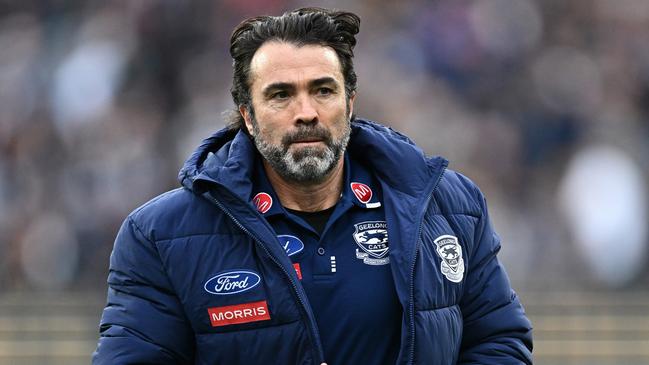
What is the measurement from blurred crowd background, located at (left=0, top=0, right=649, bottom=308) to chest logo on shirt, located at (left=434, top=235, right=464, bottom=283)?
274 inches


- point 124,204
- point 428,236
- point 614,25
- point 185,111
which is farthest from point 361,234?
point 614,25

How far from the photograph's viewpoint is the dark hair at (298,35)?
468cm

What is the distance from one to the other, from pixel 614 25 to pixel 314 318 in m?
10.4

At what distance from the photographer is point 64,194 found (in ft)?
40.6

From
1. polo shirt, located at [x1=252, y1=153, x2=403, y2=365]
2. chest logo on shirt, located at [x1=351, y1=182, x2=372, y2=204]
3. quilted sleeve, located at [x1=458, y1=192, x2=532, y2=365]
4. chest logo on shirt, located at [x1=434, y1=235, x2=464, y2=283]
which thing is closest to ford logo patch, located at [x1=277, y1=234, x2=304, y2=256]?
polo shirt, located at [x1=252, y1=153, x2=403, y2=365]

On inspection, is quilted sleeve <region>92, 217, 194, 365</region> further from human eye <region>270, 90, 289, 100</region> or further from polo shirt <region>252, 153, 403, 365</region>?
human eye <region>270, 90, 289, 100</region>

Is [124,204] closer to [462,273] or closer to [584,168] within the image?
[584,168]

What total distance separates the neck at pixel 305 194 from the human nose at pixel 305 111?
8.0 inches

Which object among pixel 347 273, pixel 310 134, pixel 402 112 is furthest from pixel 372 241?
pixel 402 112

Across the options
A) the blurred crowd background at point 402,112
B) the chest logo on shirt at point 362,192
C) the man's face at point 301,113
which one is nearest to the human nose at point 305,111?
the man's face at point 301,113

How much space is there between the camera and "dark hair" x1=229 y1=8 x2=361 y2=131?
4.68 m

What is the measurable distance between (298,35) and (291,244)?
60 centimetres

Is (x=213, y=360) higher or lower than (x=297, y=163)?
lower

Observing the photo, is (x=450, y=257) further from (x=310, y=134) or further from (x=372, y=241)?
(x=310, y=134)
